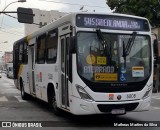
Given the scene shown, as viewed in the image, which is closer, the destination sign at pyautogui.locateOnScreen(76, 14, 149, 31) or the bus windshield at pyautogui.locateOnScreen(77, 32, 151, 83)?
the bus windshield at pyautogui.locateOnScreen(77, 32, 151, 83)

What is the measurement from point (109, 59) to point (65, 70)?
57.0 inches

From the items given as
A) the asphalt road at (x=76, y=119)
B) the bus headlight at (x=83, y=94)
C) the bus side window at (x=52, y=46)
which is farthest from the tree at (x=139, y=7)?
the bus headlight at (x=83, y=94)

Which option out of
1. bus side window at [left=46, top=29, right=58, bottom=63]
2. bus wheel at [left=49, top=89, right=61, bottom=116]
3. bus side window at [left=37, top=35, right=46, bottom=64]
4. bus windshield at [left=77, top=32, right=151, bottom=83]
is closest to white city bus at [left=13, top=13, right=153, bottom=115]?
bus windshield at [left=77, top=32, right=151, bottom=83]

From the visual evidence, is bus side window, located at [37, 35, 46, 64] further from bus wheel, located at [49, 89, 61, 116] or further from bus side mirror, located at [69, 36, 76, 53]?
bus side mirror, located at [69, 36, 76, 53]

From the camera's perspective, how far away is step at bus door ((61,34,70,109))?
35.4 ft

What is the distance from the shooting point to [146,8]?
39000mm

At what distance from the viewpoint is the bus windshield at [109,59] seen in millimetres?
10086

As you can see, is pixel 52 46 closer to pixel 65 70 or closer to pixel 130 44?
pixel 65 70

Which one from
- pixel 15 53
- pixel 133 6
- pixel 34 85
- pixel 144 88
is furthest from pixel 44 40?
pixel 133 6

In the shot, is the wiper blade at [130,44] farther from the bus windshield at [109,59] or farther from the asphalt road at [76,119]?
the asphalt road at [76,119]

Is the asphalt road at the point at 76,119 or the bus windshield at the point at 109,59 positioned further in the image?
the asphalt road at the point at 76,119

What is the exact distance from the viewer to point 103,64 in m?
10.1

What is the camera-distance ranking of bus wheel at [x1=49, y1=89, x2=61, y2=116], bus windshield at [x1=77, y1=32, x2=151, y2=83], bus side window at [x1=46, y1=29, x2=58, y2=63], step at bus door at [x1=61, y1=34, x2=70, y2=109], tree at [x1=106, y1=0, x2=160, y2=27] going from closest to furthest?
bus windshield at [x1=77, y1=32, x2=151, y2=83] → step at bus door at [x1=61, y1=34, x2=70, y2=109] → bus side window at [x1=46, y1=29, x2=58, y2=63] → bus wheel at [x1=49, y1=89, x2=61, y2=116] → tree at [x1=106, y1=0, x2=160, y2=27]

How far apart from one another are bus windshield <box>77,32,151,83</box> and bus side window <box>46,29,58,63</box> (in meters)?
1.97
